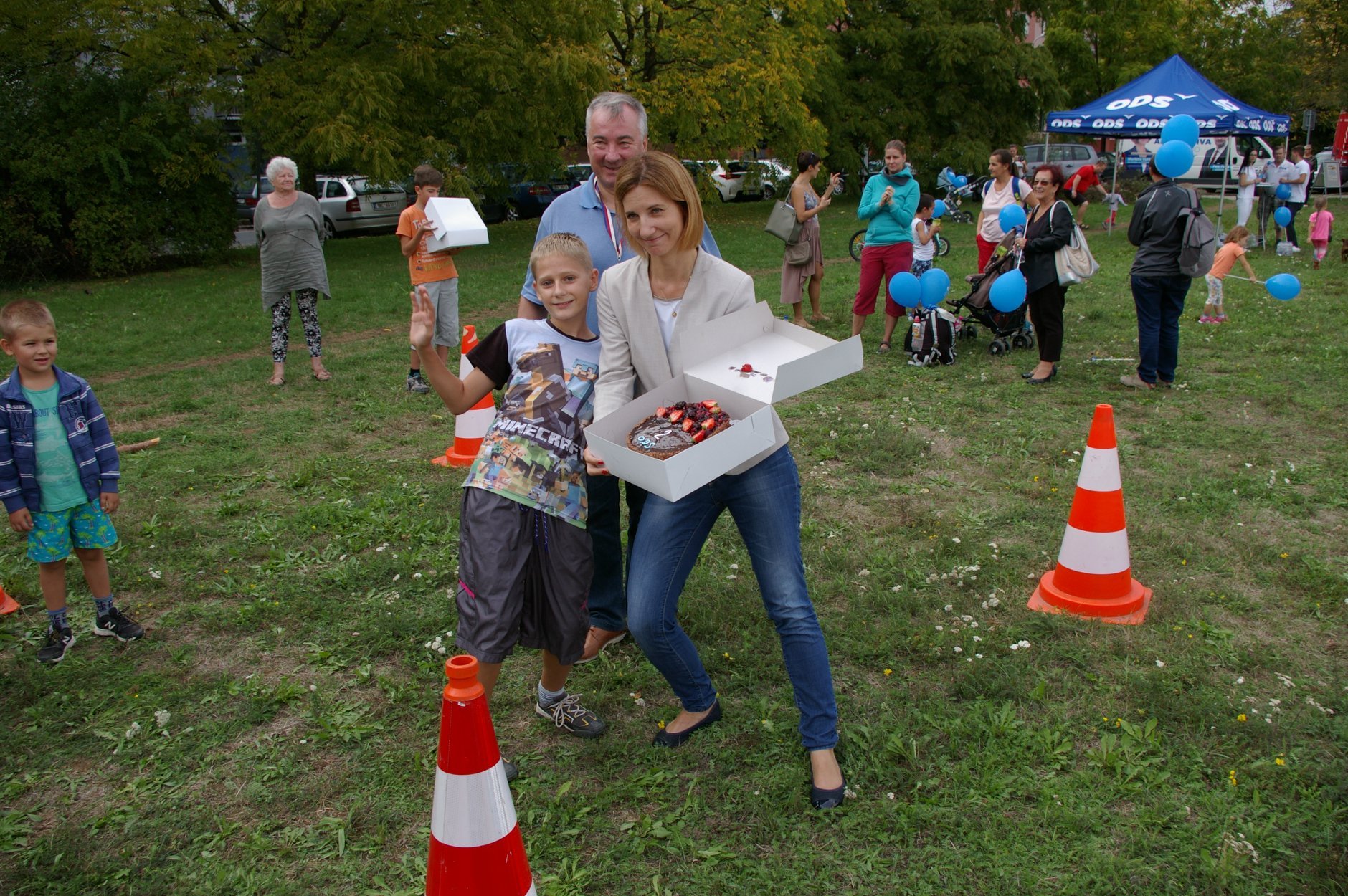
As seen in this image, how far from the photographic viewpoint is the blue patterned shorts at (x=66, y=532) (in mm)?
3775

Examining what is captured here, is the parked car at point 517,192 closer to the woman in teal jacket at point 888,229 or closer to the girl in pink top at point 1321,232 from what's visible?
the woman in teal jacket at point 888,229

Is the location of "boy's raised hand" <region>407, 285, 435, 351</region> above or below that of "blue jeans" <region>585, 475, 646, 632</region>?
above

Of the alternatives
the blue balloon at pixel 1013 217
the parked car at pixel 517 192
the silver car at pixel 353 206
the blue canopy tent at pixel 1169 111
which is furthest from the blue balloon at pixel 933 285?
the silver car at pixel 353 206

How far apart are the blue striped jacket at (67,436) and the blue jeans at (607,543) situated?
80.2 inches

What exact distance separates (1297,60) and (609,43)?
3125 centimetres

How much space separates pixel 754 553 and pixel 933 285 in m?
6.07

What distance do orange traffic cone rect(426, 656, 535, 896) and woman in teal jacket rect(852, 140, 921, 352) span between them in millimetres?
7342

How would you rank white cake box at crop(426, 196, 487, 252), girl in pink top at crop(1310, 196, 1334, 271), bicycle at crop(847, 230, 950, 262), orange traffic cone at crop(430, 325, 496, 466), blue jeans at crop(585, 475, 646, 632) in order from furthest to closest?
1. bicycle at crop(847, 230, 950, 262)
2. girl in pink top at crop(1310, 196, 1334, 271)
3. orange traffic cone at crop(430, 325, 496, 466)
4. white cake box at crop(426, 196, 487, 252)
5. blue jeans at crop(585, 475, 646, 632)

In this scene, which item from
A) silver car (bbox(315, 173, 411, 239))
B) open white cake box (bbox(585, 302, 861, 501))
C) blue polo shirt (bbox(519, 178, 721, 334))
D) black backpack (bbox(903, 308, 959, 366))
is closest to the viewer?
open white cake box (bbox(585, 302, 861, 501))

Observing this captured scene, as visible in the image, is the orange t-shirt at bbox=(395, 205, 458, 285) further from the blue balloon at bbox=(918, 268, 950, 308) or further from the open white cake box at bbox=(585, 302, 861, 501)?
the open white cake box at bbox=(585, 302, 861, 501)

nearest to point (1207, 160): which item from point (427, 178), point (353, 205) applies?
point (353, 205)

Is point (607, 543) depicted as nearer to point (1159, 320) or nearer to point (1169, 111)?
point (1159, 320)

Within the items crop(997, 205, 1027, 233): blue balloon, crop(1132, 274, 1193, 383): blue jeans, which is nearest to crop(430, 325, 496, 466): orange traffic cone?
crop(1132, 274, 1193, 383): blue jeans

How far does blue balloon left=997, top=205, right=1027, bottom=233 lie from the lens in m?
8.54
